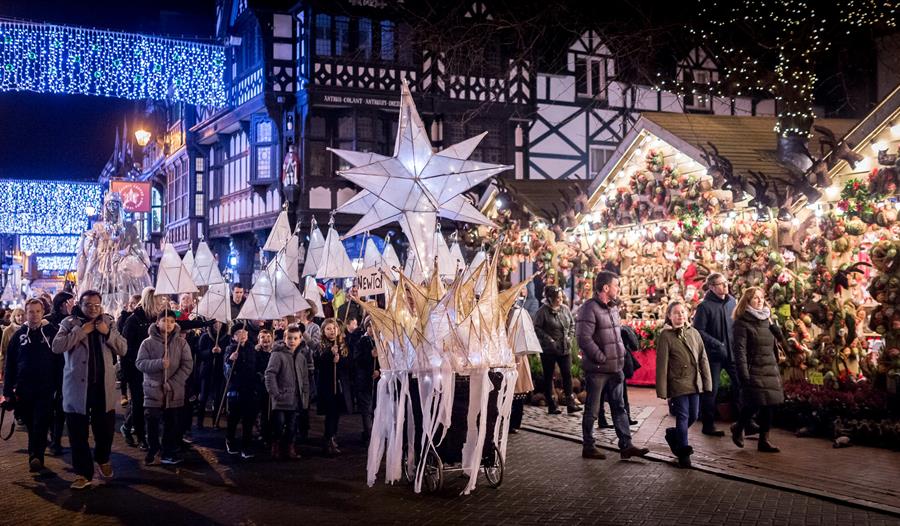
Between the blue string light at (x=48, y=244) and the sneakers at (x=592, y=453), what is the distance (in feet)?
198

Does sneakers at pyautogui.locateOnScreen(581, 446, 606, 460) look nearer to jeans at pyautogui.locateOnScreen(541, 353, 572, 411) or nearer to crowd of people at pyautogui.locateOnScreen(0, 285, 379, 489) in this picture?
crowd of people at pyautogui.locateOnScreen(0, 285, 379, 489)

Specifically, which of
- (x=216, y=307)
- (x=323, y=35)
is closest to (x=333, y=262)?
(x=216, y=307)

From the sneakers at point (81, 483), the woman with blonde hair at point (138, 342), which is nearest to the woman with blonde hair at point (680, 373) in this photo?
the sneakers at point (81, 483)

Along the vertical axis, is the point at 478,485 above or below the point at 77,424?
below

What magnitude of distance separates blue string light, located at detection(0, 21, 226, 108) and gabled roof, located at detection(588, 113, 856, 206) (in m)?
15.1

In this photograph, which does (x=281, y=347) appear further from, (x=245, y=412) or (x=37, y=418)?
(x=37, y=418)

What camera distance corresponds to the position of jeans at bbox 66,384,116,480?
8.95 m

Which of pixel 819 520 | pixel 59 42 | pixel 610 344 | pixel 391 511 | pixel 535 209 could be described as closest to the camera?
pixel 819 520

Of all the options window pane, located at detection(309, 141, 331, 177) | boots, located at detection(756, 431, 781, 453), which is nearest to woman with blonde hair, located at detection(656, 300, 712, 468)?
boots, located at detection(756, 431, 781, 453)

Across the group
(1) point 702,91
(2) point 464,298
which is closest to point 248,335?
(2) point 464,298

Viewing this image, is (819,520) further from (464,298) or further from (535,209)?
(535,209)

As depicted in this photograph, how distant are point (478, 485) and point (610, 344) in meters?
2.22

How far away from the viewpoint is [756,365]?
10289 mm

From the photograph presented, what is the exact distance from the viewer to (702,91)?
15625mm
